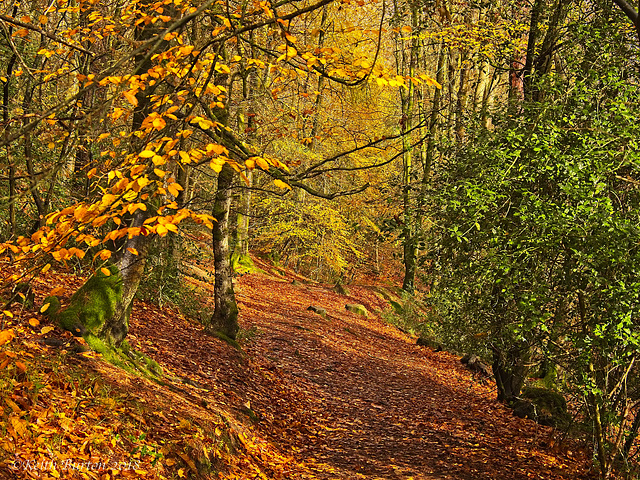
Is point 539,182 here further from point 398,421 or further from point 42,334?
point 42,334

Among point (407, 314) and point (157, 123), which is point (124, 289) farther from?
point (407, 314)

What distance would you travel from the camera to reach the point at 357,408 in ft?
31.0

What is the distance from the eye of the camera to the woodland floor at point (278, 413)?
14.0 ft

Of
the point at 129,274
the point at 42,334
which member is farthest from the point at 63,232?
the point at 129,274

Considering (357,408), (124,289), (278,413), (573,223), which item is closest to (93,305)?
(124,289)

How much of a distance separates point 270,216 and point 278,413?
9.95 feet

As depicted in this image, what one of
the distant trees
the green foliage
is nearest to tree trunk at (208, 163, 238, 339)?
the distant trees

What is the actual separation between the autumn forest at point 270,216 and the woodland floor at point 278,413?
0.04 metres

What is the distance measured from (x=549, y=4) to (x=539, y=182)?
393cm

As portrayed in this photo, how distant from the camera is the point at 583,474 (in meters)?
6.49

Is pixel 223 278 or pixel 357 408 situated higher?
pixel 223 278

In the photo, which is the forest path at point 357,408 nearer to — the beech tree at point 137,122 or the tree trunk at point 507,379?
the tree trunk at point 507,379

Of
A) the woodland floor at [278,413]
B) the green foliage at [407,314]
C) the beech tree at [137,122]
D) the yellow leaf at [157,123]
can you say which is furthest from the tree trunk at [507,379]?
the green foliage at [407,314]

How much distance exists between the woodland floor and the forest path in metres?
0.03
